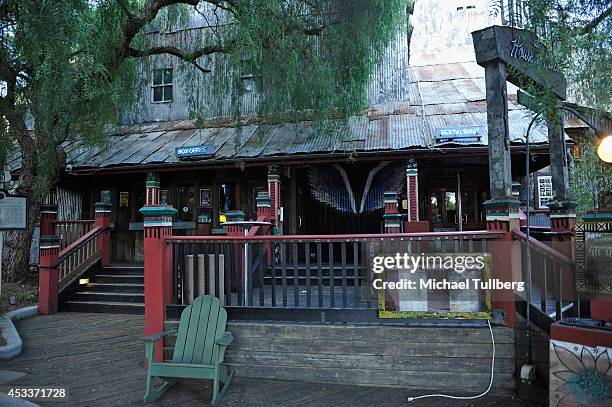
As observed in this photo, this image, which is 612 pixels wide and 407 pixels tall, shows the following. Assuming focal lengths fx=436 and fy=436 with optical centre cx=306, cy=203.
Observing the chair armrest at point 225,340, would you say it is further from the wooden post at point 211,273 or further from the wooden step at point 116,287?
the wooden step at point 116,287

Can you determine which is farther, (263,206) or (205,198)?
(205,198)

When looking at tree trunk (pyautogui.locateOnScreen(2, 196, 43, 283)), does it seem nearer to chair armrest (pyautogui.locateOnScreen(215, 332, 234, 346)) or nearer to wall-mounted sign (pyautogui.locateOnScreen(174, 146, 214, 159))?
wall-mounted sign (pyautogui.locateOnScreen(174, 146, 214, 159))

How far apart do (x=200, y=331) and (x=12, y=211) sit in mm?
3264

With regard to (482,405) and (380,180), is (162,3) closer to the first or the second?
(380,180)

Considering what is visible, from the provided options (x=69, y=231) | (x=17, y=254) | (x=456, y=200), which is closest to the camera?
(x=17, y=254)

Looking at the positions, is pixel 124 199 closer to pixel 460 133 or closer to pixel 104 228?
pixel 104 228

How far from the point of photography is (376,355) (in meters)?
4.60

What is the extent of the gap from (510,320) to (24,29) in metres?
7.15

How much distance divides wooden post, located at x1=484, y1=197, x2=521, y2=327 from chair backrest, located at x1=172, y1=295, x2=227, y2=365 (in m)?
2.91

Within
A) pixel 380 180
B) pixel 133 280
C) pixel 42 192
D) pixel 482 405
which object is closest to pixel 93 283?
pixel 133 280

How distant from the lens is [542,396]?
4070 mm

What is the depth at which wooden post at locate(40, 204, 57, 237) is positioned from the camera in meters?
8.78

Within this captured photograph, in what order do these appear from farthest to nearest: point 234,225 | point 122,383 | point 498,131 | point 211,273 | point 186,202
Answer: point 186,202
point 234,225
point 211,273
point 122,383
point 498,131

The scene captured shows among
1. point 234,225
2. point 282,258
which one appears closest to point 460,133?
point 234,225
